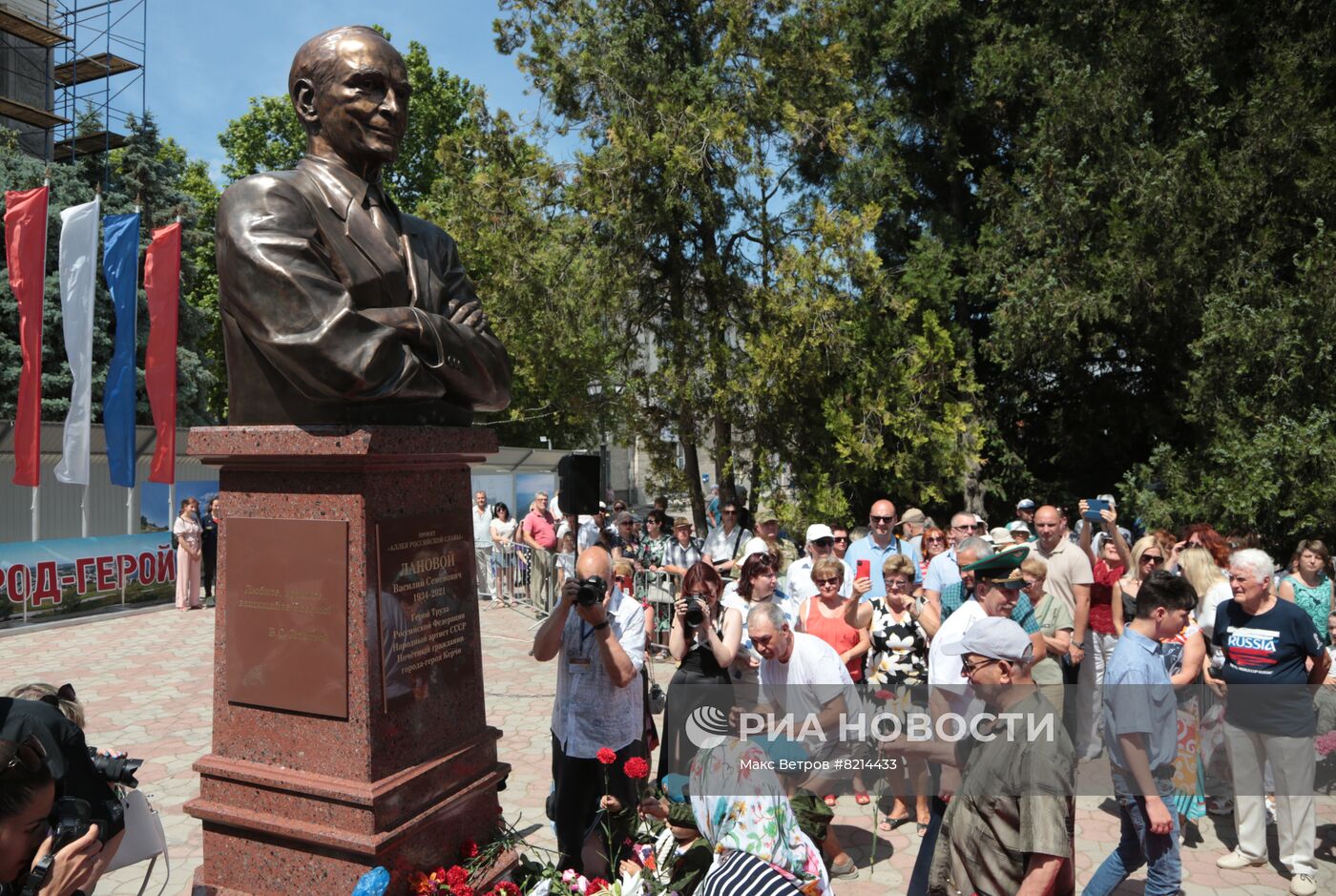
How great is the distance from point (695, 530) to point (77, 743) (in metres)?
13.4

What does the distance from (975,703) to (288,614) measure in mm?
3017

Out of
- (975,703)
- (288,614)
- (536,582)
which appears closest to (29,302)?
(536,582)

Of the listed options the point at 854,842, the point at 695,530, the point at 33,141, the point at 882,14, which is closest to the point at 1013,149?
the point at 882,14

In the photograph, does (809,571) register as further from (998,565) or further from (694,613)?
(694,613)

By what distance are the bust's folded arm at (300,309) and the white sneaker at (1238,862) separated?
216 inches

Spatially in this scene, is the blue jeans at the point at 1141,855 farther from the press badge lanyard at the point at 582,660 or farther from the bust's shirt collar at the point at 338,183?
the bust's shirt collar at the point at 338,183

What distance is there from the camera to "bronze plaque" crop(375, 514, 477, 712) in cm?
364

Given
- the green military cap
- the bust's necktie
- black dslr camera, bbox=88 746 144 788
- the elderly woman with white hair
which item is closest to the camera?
black dslr camera, bbox=88 746 144 788

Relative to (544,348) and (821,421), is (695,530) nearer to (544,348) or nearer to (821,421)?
(821,421)

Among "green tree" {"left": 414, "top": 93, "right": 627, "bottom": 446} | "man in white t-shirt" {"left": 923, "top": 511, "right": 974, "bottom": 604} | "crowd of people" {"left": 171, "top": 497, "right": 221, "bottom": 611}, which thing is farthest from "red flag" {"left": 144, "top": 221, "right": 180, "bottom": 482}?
"man in white t-shirt" {"left": 923, "top": 511, "right": 974, "bottom": 604}

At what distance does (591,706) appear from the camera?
480cm

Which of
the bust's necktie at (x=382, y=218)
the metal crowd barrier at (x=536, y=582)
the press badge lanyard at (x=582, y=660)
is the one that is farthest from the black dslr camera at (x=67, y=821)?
the metal crowd barrier at (x=536, y=582)

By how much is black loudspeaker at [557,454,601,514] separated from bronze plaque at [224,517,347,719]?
635 cm

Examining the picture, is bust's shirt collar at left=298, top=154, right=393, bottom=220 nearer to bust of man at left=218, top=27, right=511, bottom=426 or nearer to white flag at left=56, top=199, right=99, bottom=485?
bust of man at left=218, top=27, right=511, bottom=426
